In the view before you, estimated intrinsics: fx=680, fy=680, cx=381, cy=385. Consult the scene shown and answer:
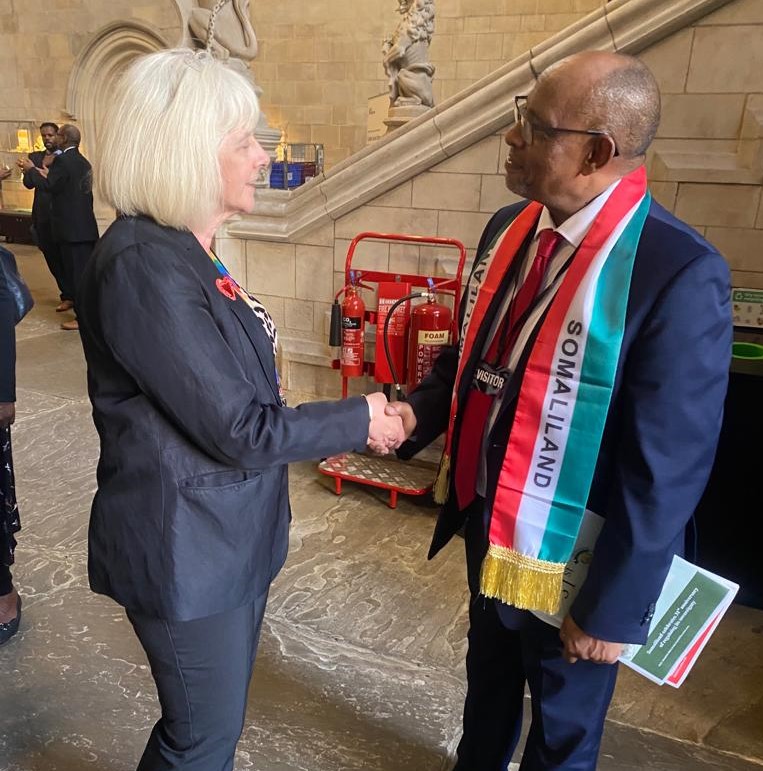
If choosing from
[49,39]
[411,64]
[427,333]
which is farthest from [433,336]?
[49,39]

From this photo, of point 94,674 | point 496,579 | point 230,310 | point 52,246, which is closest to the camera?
point 230,310

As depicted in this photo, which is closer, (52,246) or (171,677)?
(171,677)

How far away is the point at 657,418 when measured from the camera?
4.03 feet

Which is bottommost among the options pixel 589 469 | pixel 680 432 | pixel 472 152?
pixel 589 469

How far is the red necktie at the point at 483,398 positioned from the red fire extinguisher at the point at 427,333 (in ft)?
5.96

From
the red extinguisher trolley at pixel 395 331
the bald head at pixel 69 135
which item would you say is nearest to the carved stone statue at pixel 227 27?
the red extinguisher trolley at pixel 395 331

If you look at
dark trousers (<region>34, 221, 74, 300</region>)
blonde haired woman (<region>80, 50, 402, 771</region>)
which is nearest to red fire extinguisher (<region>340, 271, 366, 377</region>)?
blonde haired woman (<region>80, 50, 402, 771</region>)

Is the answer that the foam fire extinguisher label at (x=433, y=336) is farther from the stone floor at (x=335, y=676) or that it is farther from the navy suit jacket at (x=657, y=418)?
the navy suit jacket at (x=657, y=418)

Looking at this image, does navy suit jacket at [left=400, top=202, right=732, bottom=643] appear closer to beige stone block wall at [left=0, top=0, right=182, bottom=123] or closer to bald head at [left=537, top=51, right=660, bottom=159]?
bald head at [left=537, top=51, right=660, bottom=159]

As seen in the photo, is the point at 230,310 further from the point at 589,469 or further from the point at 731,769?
the point at 731,769

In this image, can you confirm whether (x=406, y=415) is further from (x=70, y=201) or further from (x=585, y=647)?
(x=70, y=201)

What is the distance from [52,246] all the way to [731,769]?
755 cm

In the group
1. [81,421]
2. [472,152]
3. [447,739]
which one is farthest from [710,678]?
[81,421]

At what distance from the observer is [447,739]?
7.20ft
